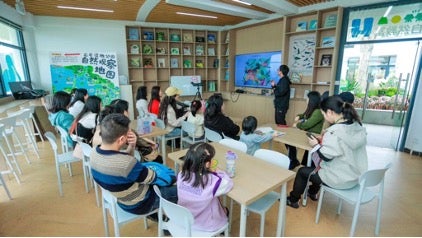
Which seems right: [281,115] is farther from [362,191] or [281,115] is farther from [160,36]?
[160,36]

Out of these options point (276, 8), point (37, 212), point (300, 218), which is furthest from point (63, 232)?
point (276, 8)

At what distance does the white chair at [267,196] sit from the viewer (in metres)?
1.65

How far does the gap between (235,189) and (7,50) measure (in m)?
5.57

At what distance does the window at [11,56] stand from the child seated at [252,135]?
4564 millimetres

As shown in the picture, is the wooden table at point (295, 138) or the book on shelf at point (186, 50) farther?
the book on shelf at point (186, 50)

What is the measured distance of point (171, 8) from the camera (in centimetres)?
472

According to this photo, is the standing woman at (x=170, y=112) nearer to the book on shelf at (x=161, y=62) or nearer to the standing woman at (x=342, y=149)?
the standing woman at (x=342, y=149)

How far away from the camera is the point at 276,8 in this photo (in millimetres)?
4457

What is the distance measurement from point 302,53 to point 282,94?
122 cm

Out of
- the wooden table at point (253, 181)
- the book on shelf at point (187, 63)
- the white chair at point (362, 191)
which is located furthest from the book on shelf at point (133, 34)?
the white chair at point (362, 191)

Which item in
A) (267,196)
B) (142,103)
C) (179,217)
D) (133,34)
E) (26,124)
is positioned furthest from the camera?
(133,34)

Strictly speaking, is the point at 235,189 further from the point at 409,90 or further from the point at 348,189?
the point at 409,90

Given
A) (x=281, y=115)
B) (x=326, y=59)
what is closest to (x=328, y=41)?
(x=326, y=59)

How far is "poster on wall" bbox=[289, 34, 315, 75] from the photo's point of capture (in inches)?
187
